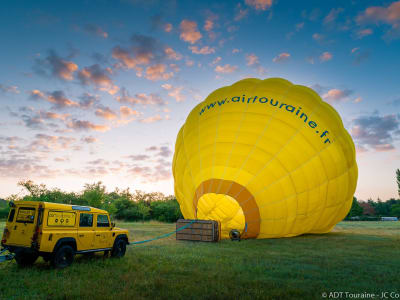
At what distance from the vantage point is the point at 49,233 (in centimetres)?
697

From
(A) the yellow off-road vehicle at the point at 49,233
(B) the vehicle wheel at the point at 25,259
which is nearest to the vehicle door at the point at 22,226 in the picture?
(A) the yellow off-road vehicle at the point at 49,233

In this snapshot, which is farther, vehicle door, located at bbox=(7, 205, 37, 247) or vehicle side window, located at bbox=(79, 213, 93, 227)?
vehicle side window, located at bbox=(79, 213, 93, 227)

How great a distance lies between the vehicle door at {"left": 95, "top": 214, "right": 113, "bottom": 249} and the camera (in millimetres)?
8492

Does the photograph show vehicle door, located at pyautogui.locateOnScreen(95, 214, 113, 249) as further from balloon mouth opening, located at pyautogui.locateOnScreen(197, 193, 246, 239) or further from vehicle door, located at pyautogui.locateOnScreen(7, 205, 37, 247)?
balloon mouth opening, located at pyautogui.locateOnScreen(197, 193, 246, 239)

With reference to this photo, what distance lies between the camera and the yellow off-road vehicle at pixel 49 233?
689 cm

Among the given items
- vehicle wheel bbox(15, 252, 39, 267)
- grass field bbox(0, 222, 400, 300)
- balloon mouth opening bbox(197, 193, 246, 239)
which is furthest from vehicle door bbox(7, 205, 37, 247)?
balloon mouth opening bbox(197, 193, 246, 239)

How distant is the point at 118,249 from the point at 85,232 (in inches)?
57.6

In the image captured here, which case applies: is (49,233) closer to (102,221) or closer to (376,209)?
(102,221)

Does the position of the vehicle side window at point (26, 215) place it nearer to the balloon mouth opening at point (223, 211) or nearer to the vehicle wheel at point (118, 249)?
the vehicle wheel at point (118, 249)

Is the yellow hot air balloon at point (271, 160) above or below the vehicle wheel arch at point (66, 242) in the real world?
above

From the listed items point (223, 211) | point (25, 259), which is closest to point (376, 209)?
point (223, 211)

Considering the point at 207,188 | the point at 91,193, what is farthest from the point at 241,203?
the point at 91,193

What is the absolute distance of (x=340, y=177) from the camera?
12422mm

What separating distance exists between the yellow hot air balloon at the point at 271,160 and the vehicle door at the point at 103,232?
204 inches
